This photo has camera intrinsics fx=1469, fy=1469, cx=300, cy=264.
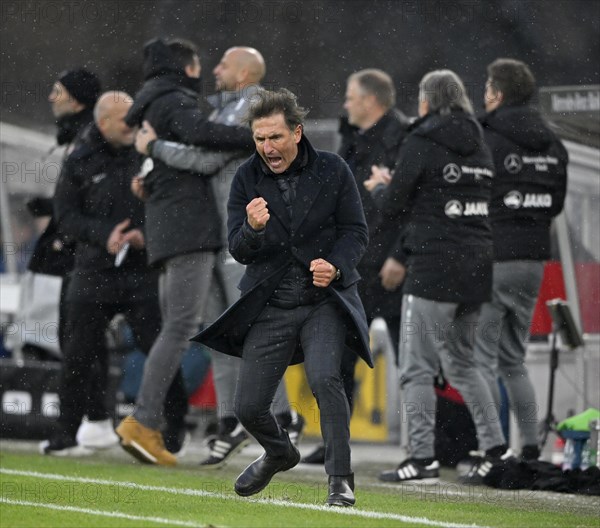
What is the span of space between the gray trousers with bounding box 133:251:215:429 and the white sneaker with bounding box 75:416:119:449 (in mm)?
877

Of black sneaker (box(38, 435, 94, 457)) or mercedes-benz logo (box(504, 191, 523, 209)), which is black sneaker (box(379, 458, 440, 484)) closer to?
mercedes-benz logo (box(504, 191, 523, 209))

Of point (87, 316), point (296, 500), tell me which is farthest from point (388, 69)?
point (296, 500)

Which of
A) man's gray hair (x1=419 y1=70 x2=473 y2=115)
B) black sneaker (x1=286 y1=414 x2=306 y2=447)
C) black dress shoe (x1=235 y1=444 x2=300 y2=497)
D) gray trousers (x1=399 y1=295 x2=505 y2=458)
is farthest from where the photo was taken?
black sneaker (x1=286 y1=414 x2=306 y2=447)

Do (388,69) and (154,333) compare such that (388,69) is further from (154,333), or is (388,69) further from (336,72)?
(154,333)

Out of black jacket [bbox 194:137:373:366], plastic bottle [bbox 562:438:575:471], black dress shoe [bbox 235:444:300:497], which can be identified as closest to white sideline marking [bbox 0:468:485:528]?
black dress shoe [bbox 235:444:300:497]

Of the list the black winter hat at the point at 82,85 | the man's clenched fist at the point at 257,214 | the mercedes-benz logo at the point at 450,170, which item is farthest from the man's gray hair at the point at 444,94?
the black winter hat at the point at 82,85

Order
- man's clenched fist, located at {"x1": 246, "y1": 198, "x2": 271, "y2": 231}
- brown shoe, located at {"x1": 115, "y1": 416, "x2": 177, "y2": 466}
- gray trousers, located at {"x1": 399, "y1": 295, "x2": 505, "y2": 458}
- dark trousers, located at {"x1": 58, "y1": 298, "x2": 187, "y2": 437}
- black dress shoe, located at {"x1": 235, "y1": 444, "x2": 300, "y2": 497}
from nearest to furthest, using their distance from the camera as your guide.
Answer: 1. man's clenched fist, located at {"x1": 246, "y1": 198, "x2": 271, "y2": 231}
2. black dress shoe, located at {"x1": 235, "y1": 444, "x2": 300, "y2": 497}
3. gray trousers, located at {"x1": 399, "y1": 295, "x2": 505, "y2": 458}
4. brown shoe, located at {"x1": 115, "y1": 416, "x2": 177, "y2": 466}
5. dark trousers, located at {"x1": 58, "y1": 298, "x2": 187, "y2": 437}

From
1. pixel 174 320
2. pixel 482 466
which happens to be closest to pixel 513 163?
pixel 482 466

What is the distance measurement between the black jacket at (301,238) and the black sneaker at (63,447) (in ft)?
10.3

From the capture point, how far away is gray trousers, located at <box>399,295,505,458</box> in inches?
321

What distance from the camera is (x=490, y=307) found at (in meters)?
8.66

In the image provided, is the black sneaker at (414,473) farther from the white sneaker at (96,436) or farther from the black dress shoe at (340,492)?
the white sneaker at (96,436)

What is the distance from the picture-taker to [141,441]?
8.52m

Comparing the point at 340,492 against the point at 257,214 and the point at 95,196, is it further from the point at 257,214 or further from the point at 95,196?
the point at 95,196
